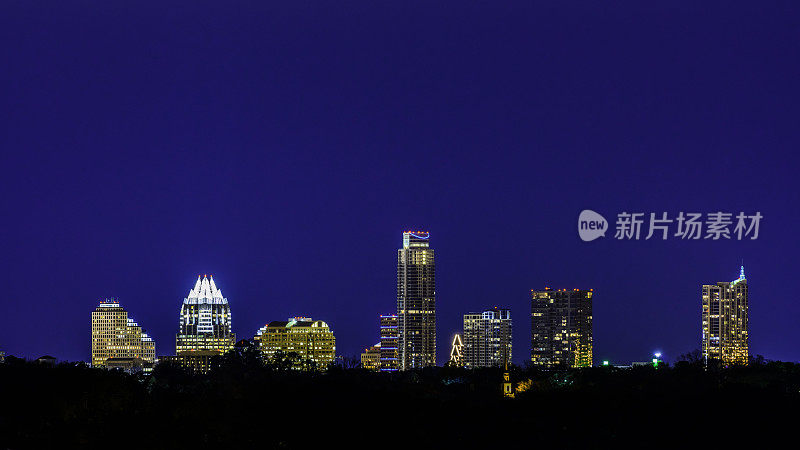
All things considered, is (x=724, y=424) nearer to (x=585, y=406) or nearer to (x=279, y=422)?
(x=585, y=406)

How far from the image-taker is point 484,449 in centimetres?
6644

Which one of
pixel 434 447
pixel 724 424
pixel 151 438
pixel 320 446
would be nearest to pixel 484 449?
pixel 434 447

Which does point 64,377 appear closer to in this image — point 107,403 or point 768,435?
point 107,403

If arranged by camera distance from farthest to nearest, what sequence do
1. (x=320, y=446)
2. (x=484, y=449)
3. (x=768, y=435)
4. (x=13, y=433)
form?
(x=768, y=435) < (x=484, y=449) < (x=320, y=446) < (x=13, y=433)

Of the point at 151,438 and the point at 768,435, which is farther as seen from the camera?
the point at 768,435

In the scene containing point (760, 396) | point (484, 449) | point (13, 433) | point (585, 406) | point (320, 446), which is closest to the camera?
point (13, 433)

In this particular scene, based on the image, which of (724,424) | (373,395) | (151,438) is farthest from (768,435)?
(151,438)

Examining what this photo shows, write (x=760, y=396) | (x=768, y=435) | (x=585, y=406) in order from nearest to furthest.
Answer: (x=768, y=435), (x=585, y=406), (x=760, y=396)

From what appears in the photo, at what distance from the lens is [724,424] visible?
73.2 metres

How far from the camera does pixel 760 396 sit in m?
84.2

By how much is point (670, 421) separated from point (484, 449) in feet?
44.0

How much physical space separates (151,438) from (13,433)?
5.79m

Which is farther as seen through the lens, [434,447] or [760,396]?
[760,396]

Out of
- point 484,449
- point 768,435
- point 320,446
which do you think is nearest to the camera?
point 320,446
